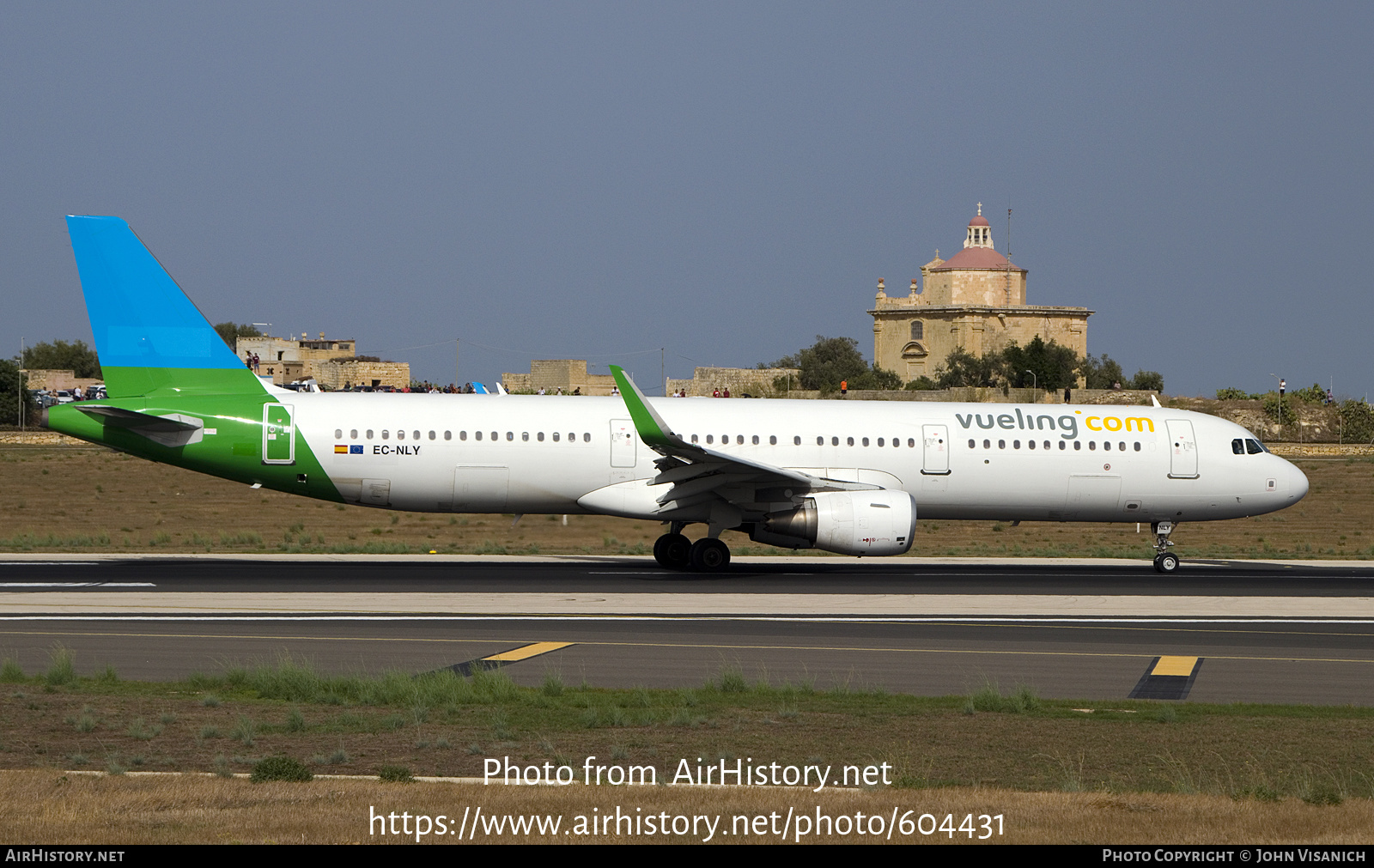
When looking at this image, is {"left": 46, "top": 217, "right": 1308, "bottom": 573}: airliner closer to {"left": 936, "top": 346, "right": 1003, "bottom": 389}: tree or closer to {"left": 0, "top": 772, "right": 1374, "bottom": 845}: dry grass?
{"left": 0, "top": 772, "right": 1374, "bottom": 845}: dry grass

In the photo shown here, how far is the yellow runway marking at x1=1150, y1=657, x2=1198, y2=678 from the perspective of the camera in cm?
1549

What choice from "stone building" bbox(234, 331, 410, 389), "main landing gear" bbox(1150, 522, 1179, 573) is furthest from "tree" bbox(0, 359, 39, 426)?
"main landing gear" bbox(1150, 522, 1179, 573)

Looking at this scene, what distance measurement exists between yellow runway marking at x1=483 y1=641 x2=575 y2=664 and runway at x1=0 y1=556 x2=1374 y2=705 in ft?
0.17

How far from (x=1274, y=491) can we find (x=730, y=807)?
2351 cm

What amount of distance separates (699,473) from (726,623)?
21.2ft

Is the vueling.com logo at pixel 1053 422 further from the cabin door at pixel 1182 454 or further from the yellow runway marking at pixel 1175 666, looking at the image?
the yellow runway marking at pixel 1175 666

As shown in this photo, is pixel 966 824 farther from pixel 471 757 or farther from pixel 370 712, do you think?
pixel 370 712

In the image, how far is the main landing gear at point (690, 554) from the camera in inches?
1041

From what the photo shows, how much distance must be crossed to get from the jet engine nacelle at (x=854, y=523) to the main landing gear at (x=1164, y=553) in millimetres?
6358

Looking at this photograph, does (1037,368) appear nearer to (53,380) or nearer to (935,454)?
(935,454)

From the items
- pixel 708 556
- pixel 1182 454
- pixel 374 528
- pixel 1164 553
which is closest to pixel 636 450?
pixel 708 556

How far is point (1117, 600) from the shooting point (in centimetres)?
2275

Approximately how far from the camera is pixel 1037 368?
99.8 m

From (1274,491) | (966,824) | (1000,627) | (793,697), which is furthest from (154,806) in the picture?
(1274,491)
